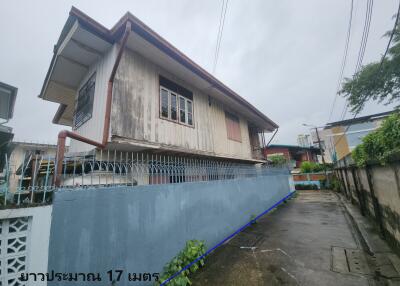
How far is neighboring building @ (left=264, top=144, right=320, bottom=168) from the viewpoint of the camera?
80.7ft

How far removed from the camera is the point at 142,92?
15.3 ft

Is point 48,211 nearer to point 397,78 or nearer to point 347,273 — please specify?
point 347,273

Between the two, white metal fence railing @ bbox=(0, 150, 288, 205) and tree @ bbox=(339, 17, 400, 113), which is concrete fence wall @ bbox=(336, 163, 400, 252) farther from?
tree @ bbox=(339, 17, 400, 113)

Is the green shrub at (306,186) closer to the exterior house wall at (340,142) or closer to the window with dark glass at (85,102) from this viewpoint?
the exterior house wall at (340,142)

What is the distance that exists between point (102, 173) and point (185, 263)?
2.38 metres

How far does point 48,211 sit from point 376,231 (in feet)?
24.9

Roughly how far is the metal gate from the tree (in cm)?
1670

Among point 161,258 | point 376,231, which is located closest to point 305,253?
point 376,231

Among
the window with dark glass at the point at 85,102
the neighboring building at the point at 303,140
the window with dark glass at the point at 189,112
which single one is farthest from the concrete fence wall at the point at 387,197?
the neighboring building at the point at 303,140

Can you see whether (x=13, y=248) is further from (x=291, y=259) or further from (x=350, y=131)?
(x=350, y=131)

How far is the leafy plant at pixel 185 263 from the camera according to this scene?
9.46 ft

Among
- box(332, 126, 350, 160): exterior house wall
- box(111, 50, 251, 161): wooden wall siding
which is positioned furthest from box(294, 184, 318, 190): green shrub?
Answer: box(111, 50, 251, 161): wooden wall siding

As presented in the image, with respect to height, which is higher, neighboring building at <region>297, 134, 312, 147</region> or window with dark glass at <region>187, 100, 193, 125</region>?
neighboring building at <region>297, 134, 312, 147</region>

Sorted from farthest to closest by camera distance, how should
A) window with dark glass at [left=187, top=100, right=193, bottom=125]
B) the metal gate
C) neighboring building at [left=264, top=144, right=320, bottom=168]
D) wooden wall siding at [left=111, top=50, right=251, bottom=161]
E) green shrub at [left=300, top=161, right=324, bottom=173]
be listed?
1. neighboring building at [left=264, top=144, right=320, bottom=168]
2. green shrub at [left=300, top=161, right=324, bottom=173]
3. window with dark glass at [left=187, top=100, right=193, bottom=125]
4. wooden wall siding at [left=111, top=50, right=251, bottom=161]
5. the metal gate
